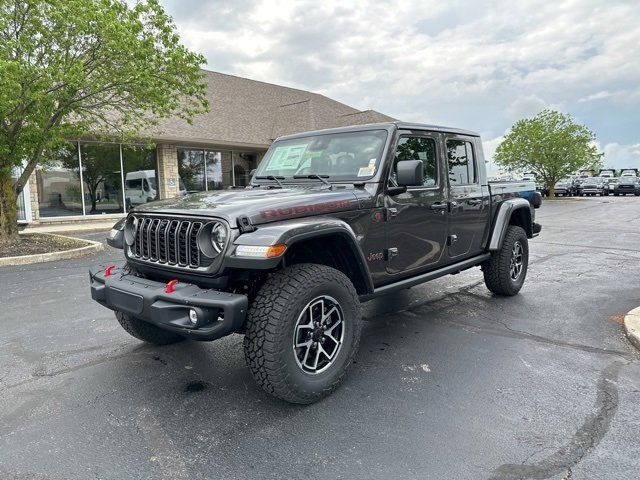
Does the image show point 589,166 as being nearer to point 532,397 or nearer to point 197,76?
point 197,76

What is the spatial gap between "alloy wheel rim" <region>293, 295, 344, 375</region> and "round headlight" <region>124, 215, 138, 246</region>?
4.94ft

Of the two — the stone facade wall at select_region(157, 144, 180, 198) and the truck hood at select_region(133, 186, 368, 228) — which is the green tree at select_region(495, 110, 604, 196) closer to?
the stone facade wall at select_region(157, 144, 180, 198)

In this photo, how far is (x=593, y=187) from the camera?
33.1m

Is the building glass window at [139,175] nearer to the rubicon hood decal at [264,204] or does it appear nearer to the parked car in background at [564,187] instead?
the rubicon hood decal at [264,204]

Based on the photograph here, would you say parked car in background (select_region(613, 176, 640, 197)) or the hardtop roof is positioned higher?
the hardtop roof

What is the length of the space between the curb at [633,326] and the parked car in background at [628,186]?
3421 centimetres

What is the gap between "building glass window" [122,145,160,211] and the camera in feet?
55.5

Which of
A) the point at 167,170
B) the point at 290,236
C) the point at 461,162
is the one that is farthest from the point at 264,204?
the point at 167,170

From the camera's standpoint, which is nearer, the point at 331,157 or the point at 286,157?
the point at 331,157

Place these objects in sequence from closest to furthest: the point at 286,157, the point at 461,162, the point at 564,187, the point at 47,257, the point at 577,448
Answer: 1. the point at 577,448
2. the point at 286,157
3. the point at 461,162
4. the point at 47,257
5. the point at 564,187

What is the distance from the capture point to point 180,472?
7.90 feet

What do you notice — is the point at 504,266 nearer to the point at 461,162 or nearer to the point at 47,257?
the point at 461,162

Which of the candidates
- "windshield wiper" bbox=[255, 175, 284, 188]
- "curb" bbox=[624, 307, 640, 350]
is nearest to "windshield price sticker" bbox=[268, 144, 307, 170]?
"windshield wiper" bbox=[255, 175, 284, 188]

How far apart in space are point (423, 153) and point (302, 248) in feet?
5.65
